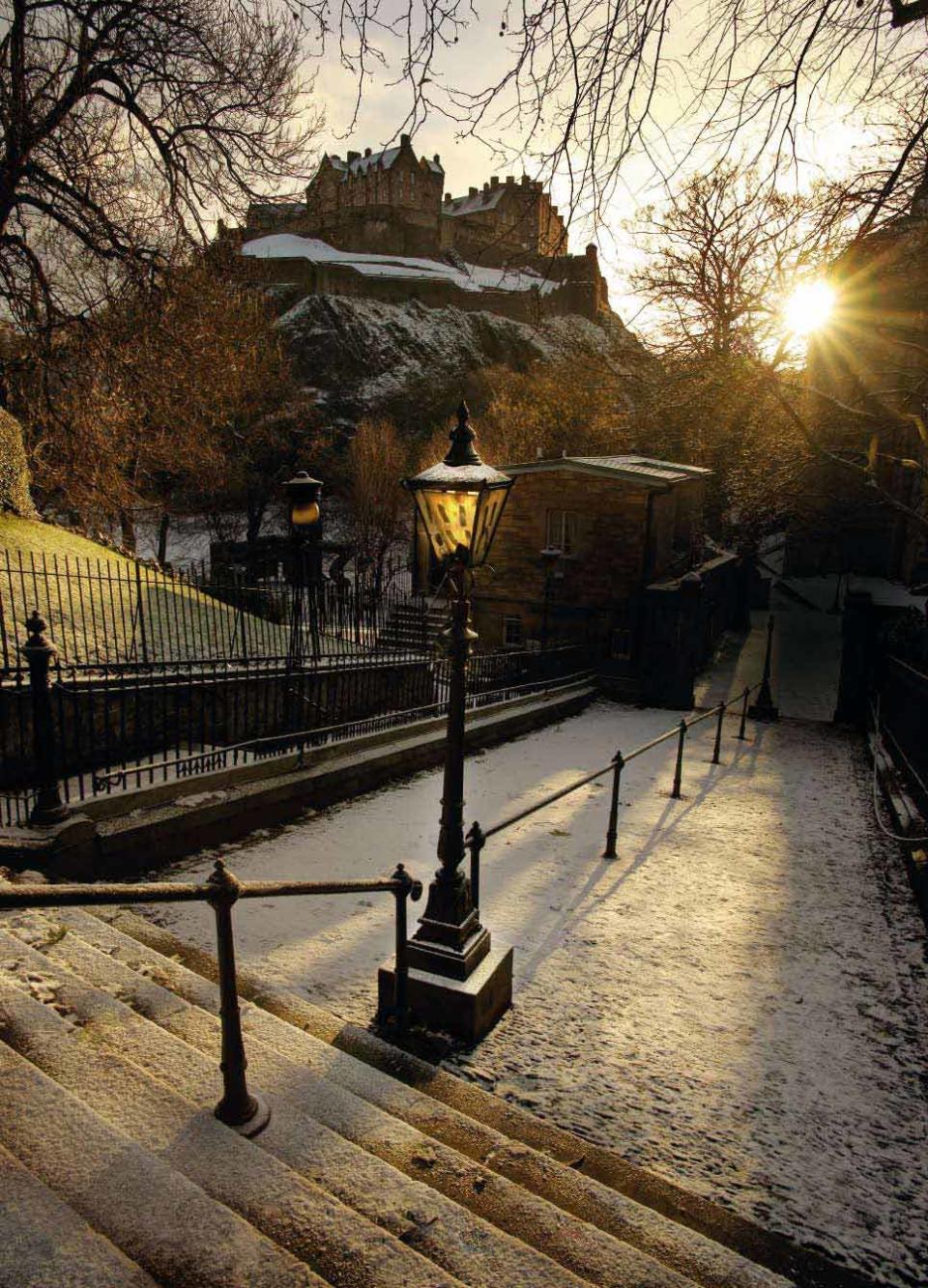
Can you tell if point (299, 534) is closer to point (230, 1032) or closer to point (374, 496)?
point (230, 1032)

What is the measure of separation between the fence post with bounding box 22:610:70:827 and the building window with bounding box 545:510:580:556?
661 inches

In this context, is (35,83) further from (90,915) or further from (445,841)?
(445,841)

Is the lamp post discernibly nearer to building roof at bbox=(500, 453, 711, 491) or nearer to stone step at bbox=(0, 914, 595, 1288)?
stone step at bbox=(0, 914, 595, 1288)

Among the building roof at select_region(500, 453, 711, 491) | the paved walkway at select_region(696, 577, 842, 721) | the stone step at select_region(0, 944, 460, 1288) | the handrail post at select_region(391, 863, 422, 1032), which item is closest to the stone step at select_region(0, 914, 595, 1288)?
the stone step at select_region(0, 944, 460, 1288)

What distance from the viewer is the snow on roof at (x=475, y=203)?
83.6m

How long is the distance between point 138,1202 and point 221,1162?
14.5 inches

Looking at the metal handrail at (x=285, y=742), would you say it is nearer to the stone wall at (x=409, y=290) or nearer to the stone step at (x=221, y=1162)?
the stone step at (x=221, y=1162)

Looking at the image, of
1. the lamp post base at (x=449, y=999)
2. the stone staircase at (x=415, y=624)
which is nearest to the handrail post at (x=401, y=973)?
the lamp post base at (x=449, y=999)

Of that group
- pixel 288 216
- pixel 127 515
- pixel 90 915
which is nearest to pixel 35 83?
pixel 288 216

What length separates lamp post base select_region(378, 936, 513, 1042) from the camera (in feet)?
13.2

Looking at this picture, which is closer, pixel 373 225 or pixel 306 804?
pixel 306 804

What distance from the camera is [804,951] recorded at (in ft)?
18.5

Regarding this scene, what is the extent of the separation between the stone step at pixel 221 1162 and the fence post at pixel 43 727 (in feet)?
9.14

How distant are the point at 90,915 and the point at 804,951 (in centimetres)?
564
